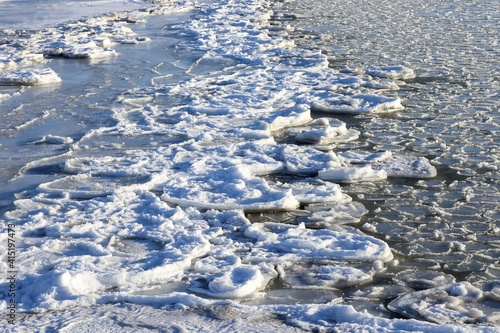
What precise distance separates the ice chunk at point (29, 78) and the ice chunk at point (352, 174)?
18.7ft

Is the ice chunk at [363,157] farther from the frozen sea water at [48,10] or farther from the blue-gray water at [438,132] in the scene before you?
the frozen sea water at [48,10]

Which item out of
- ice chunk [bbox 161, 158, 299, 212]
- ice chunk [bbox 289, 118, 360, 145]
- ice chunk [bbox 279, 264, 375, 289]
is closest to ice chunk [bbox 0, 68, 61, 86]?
ice chunk [bbox 289, 118, 360, 145]

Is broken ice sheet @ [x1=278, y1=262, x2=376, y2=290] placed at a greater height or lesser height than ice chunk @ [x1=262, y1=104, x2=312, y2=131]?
greater

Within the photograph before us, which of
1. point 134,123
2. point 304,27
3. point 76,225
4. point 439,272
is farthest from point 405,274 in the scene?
point 304,27

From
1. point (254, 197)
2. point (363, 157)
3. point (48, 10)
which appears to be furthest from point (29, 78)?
point (48, 10)

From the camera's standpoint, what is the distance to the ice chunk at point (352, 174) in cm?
645

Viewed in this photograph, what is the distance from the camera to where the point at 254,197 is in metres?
5.96

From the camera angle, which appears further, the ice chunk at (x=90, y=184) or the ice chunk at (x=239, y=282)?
the ice chunk at (x=90, y=184)

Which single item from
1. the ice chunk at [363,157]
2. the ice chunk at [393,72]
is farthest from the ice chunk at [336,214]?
the ice chunk at [393,72]

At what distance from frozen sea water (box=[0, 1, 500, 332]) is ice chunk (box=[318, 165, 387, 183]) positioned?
0.06 feet

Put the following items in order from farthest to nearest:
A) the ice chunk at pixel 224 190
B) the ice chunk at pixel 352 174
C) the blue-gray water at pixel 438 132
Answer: the ice chunk at pixel 352 174 < the ice chunk at pixel 224 190 < the blue-gray water at pixel 438 132

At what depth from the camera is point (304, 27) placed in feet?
54.8

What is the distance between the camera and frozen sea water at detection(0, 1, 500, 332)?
4.29m

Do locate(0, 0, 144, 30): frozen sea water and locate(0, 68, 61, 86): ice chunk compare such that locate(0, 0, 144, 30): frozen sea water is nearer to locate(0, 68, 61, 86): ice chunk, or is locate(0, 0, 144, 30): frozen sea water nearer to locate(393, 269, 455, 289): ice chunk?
locate(0, 68, 61, 86): ice chunk
